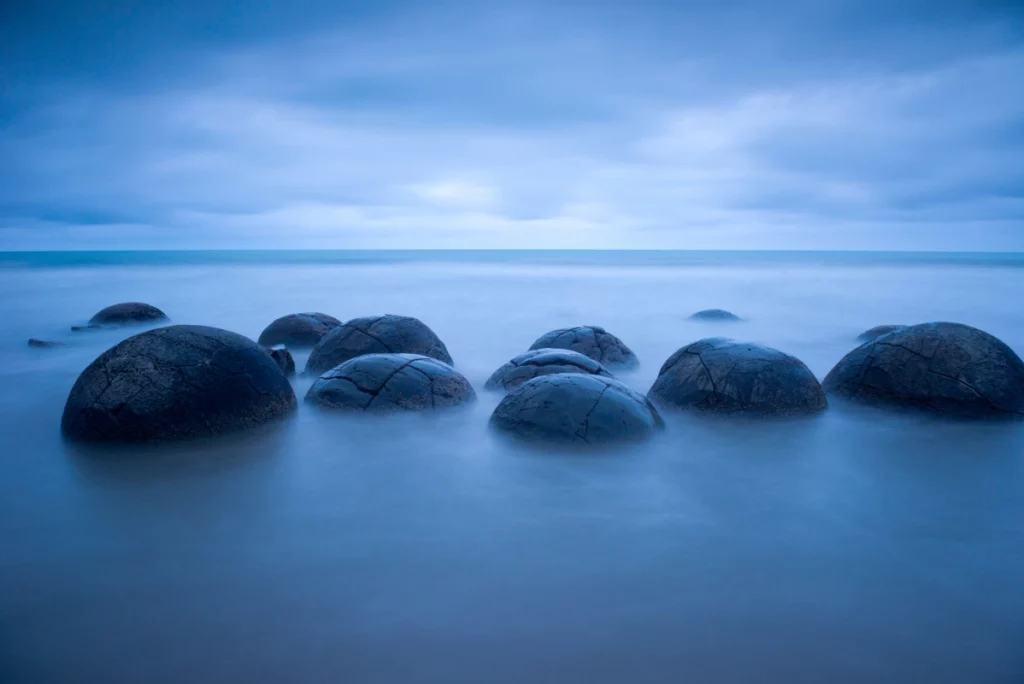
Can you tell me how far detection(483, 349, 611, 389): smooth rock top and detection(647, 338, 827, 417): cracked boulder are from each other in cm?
80

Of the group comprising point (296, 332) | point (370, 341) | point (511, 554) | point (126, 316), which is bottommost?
point (511, 554)

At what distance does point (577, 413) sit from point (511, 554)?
174 cm

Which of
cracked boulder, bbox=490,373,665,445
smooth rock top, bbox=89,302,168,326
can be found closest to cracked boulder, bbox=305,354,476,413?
cracked boulder, bbox=490,373,665,445

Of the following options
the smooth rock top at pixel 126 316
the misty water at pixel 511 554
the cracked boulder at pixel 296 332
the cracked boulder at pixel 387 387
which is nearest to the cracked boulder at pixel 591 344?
the misty water at pixel 511 554

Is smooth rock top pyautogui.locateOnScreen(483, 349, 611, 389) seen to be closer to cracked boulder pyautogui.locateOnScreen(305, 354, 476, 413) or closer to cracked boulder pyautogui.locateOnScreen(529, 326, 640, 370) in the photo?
cracked boulder pyautogui.locateOnScreen(305, 354, 476, 413)

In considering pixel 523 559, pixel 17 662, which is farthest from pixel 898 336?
pixel 17 662

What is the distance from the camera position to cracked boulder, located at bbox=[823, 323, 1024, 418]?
20.2 ft

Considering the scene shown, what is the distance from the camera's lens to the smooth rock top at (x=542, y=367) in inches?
266

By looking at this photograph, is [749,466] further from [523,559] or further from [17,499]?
[17,499]

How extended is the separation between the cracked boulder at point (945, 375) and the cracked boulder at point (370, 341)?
5.12 metres

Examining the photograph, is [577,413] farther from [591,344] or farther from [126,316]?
[126,316]

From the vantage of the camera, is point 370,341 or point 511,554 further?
point 370,341

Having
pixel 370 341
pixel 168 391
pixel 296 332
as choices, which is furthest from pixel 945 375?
pixel 296 332

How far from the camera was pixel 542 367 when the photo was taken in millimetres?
6996
